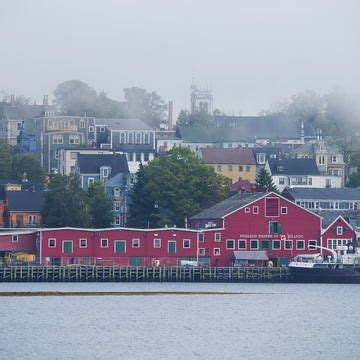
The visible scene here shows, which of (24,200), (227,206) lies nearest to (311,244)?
(227,206)

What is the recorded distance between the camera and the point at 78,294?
4409 inches

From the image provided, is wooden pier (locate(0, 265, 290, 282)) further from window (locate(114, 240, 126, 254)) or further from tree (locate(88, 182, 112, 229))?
tree (locate(88, 182, 112, 229))

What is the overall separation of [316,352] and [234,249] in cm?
5367

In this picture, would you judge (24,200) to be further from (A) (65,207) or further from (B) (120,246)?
(B) (120,246)

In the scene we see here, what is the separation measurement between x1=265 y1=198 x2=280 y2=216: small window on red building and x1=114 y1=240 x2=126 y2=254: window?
40.0 feet

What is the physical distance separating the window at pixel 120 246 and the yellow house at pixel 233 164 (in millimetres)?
53932

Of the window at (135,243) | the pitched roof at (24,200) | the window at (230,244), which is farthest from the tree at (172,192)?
the window at (135,243)

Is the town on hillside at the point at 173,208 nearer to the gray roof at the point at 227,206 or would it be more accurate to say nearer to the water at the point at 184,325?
the gray roof at the point at 227,206

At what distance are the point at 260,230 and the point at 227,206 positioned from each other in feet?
17.0

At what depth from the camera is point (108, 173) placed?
174 meters

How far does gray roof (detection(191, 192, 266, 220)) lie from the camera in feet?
445

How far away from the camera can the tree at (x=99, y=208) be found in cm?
15088

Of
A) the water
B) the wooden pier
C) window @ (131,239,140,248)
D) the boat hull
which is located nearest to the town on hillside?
window @ (131,239,140,248)

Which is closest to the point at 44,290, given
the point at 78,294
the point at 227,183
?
the point at 78,294
